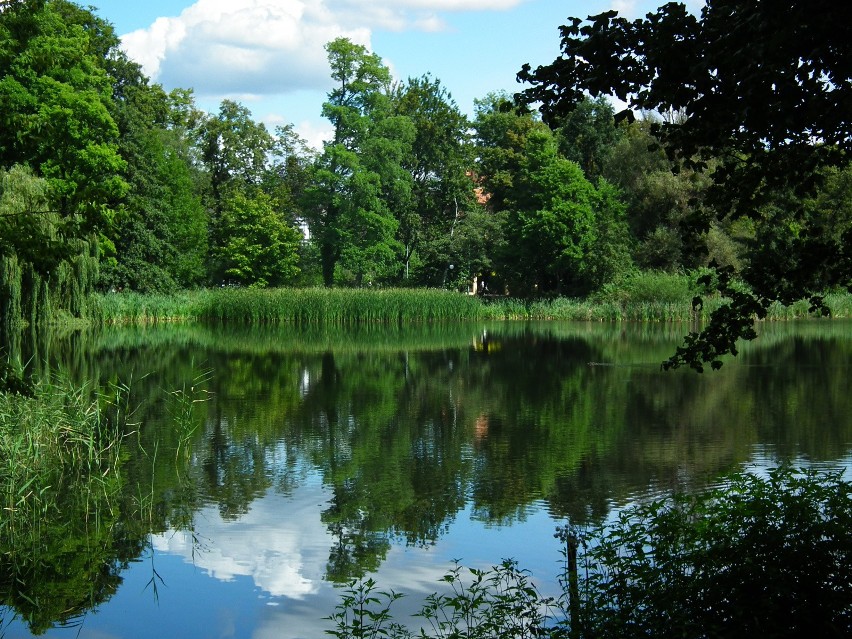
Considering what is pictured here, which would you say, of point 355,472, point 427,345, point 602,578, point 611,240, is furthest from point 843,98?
point 611,240

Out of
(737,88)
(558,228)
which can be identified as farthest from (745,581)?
(558,228)

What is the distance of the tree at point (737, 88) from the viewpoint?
452 cm

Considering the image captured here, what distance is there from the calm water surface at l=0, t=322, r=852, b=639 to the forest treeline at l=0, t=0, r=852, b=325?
65.2 ft

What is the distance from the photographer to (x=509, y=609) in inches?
230

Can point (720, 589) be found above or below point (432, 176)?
below

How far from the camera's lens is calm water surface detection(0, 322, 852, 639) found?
24.5 ft

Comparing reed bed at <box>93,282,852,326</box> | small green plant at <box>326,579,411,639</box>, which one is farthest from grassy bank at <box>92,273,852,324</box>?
small green plant at <box>326,579,411,639</box>

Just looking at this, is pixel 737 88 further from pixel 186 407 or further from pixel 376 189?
pixel 376 189

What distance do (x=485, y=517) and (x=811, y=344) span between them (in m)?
24.9

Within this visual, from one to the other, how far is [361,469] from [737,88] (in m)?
8.08

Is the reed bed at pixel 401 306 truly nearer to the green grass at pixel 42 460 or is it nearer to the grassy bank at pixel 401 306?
the grassy bank at pixel 401 306

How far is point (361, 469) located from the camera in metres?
11.8

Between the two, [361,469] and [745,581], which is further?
[361,469]

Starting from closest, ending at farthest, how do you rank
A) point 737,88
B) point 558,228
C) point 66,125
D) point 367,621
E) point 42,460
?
point 737,88 → point 367,621 → point 42,460 → point 66,125 → point 558,228
